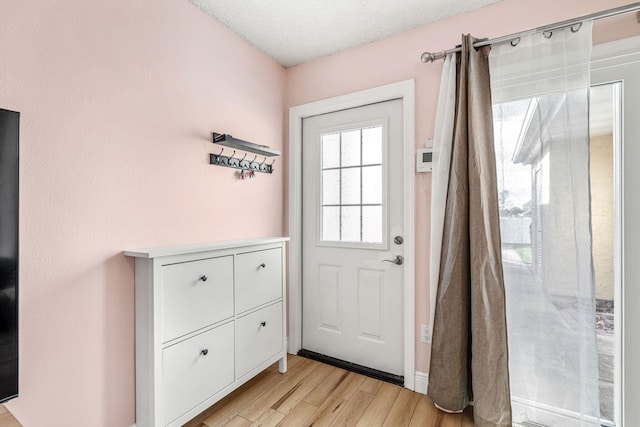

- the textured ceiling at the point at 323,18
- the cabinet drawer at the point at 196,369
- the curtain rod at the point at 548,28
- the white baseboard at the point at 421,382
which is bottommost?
the white baseboard at the point at 421,382

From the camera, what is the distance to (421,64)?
81.0 inches

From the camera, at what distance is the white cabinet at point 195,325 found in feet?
4.77

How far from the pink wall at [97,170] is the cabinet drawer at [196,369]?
24 cm

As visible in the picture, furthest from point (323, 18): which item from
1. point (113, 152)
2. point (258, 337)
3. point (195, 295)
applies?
point (258, 337)

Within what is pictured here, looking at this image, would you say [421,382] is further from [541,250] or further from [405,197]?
[405,197]

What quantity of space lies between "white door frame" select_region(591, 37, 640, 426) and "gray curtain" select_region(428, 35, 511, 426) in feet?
1.78

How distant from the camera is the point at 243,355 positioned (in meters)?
1.89

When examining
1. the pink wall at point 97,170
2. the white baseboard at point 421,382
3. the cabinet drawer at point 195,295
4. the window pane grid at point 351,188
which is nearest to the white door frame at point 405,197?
the white baseboard at point 421,382

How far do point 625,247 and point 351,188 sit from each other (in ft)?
5.20

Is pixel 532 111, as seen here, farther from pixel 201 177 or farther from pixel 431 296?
pixel 201 177

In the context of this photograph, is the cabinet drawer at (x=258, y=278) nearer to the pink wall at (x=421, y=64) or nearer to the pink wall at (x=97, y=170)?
the pink wall at (x=97, y=170)

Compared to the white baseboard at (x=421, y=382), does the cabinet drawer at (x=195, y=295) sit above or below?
above

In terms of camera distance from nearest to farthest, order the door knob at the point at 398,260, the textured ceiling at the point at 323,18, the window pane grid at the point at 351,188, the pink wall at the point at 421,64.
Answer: the pink wall at the point at 421,64 → the textured ceiling at the point at 323,18 → the door knob at the point at 398,260 → the window pane grid at the point at 351,188

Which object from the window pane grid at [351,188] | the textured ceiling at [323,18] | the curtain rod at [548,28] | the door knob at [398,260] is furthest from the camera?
the window pane grid at [351,188]
